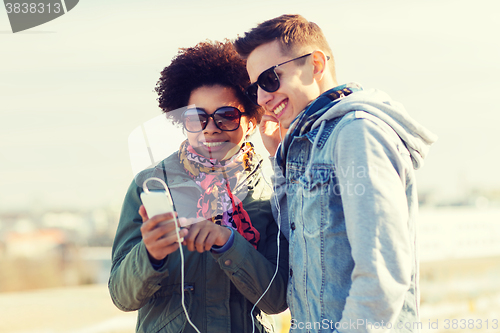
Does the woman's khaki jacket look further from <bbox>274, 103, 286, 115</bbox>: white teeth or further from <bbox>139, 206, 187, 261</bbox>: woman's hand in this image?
<bbox>274, 103, 286, 115</bbox>: white teeth

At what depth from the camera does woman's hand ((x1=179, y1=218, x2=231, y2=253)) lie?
1.71 m

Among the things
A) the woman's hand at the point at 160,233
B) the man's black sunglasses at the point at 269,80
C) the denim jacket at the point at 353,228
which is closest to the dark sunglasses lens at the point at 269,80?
the man's black sunglasses at the point at 269,80

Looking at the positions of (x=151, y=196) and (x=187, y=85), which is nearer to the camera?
(x=151, y=196)

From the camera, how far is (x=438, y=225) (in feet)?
68.6

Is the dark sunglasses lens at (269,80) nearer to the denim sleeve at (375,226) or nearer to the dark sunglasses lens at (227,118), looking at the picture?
the dark sunglasses lens at (227,118)

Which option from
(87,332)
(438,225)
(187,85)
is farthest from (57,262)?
(187,85)

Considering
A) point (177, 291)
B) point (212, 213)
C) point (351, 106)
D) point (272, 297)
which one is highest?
point (351, 106)

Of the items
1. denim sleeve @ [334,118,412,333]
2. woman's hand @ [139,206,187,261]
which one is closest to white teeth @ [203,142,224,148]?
woman's hand @ [139,206,187,261]

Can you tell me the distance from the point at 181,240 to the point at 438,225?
71.8ft

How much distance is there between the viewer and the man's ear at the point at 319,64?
1.96 m

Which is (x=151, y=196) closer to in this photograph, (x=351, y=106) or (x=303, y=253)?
(x=303, y=253)

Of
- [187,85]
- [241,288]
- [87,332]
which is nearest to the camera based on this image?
[241,288]

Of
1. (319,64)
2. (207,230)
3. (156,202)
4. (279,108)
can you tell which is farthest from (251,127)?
(156,202)

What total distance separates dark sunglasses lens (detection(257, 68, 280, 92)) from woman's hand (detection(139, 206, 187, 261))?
77 centimetres
